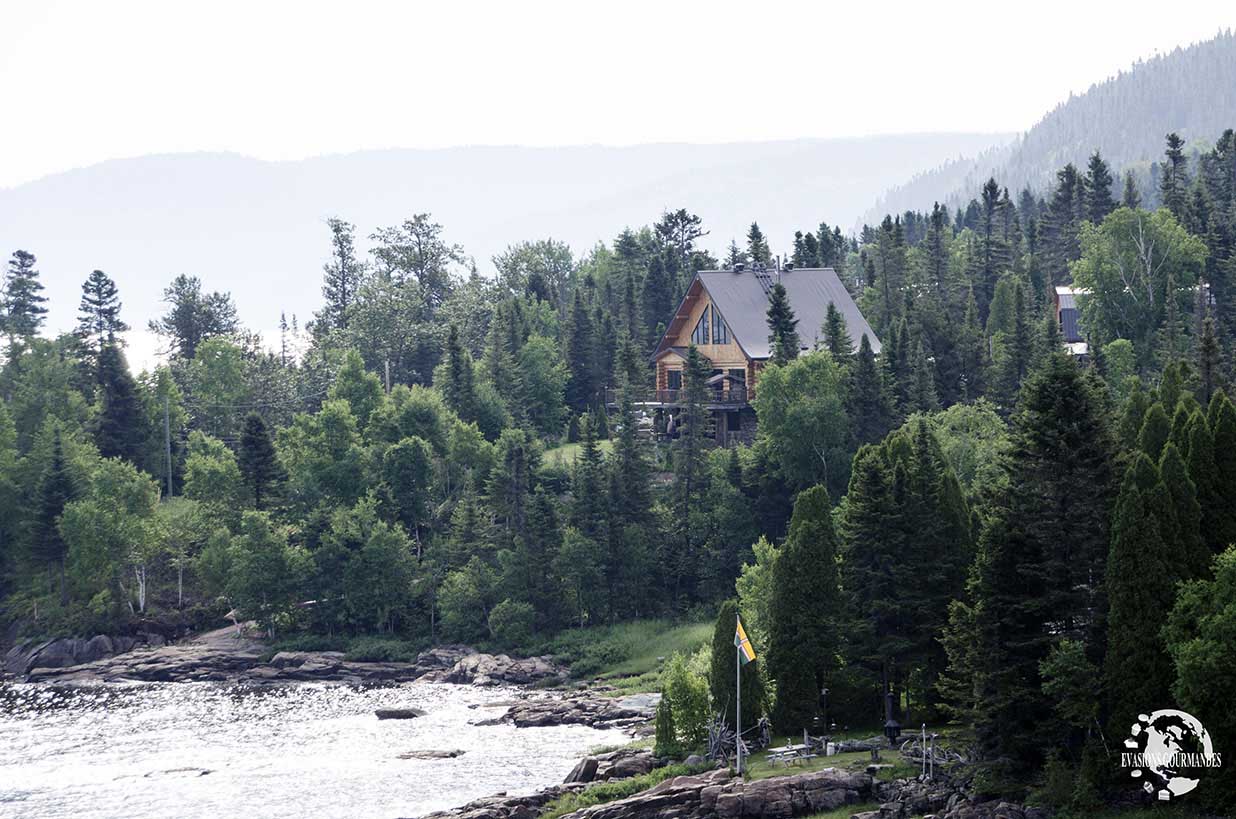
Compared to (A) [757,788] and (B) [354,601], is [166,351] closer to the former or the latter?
(B) [354,601]

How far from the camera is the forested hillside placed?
40719 mm

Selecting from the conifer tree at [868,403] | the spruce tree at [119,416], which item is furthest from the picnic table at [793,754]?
the spruce tree at [119,416]

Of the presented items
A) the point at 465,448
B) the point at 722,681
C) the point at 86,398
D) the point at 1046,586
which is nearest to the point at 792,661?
the point at 722,681

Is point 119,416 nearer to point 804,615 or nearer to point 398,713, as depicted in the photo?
point 398,713

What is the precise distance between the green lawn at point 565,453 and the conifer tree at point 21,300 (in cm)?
5205

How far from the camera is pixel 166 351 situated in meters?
148

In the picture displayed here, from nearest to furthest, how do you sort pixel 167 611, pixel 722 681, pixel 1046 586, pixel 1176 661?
pixel 1176 661
pixel 1046 586
pixel 722 681
pixel 167 611

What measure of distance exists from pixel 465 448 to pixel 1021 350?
35.5 metres

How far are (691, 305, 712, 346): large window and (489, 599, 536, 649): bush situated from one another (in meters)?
24.2

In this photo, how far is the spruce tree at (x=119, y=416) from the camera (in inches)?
4333

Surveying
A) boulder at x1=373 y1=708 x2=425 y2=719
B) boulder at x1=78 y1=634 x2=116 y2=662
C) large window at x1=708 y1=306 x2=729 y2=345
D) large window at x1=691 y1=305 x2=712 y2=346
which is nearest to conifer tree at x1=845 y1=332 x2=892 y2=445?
large window at x1=708 y1=306 x2=729 y2=345

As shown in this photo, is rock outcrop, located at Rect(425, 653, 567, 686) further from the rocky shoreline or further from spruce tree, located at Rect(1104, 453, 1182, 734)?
spruce tree, located at Rect(1104, 453, 1182, 734)

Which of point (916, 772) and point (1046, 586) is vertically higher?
point (1046, 586)

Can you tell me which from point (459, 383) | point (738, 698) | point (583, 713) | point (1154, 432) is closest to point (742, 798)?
point (738, 698)
